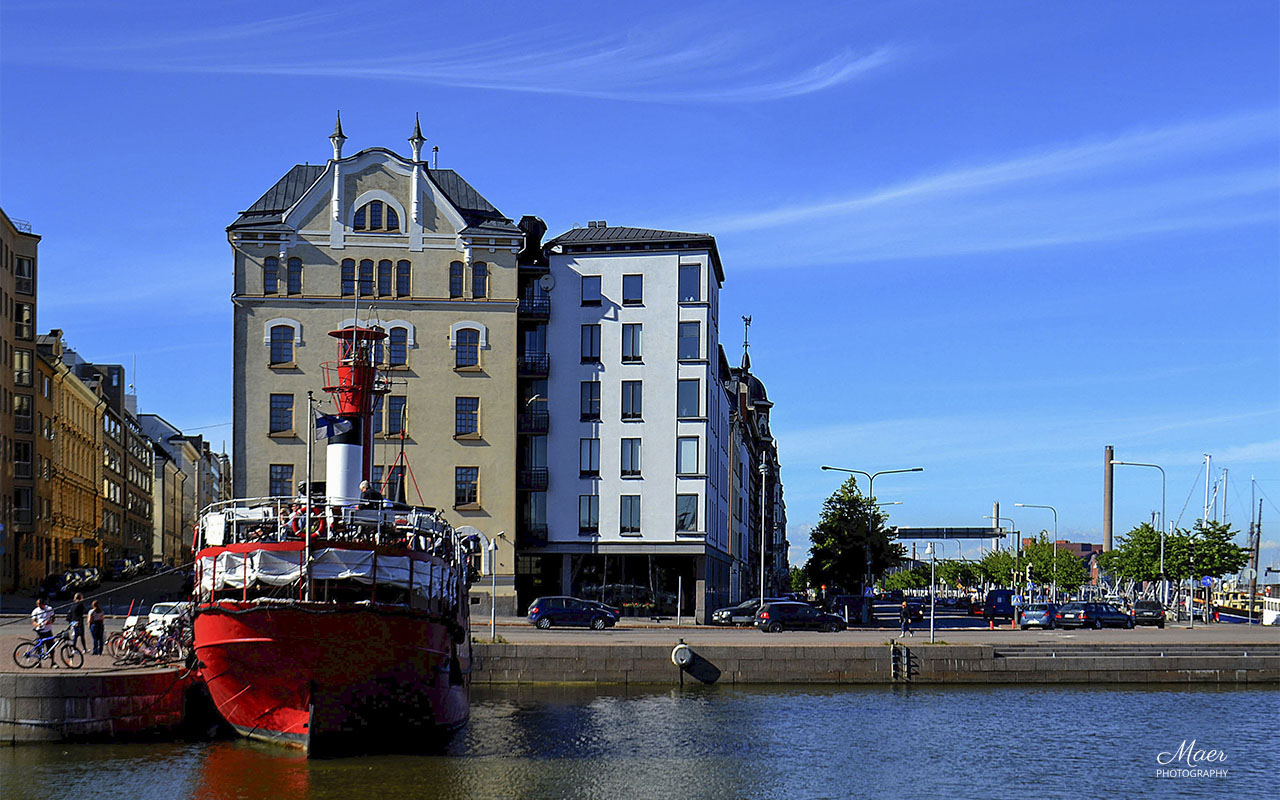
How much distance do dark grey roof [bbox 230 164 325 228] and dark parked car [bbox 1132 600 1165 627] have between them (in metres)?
55.2

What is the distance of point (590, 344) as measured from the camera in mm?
85125

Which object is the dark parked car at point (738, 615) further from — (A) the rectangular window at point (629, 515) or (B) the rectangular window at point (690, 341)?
(B) the rectangular window at point (690, 341)

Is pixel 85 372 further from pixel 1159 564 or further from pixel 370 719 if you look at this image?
pixel 370 719

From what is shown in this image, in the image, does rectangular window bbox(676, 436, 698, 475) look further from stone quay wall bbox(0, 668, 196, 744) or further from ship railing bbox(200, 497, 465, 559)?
stone quay wall bbox(0, 668, 196, 744)

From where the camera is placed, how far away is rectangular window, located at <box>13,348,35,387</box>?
99.1 metres

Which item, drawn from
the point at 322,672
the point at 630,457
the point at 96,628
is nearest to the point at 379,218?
the point at 630,457

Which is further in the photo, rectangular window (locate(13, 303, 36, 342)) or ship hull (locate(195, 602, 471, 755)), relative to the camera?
rectangular window (locate(13, 303, 36, 342))

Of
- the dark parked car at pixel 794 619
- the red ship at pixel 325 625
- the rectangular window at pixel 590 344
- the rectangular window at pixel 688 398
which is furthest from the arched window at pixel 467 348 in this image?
the red ship at pixel 325 625

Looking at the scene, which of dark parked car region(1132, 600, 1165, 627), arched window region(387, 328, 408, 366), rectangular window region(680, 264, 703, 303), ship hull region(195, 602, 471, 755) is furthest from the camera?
dark parked car region(1132, 600, 1165, 627)

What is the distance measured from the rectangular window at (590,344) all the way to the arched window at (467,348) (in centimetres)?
660

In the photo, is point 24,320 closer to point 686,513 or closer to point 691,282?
point 691,282

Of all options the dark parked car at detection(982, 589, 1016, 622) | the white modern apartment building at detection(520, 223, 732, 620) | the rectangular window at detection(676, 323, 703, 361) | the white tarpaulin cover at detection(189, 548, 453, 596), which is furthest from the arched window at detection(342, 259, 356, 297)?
the white tarpaulin cover at detection(189, 548, 453, 596)

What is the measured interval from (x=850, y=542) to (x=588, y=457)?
88.4 ft

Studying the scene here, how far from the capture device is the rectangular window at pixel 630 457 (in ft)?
278
